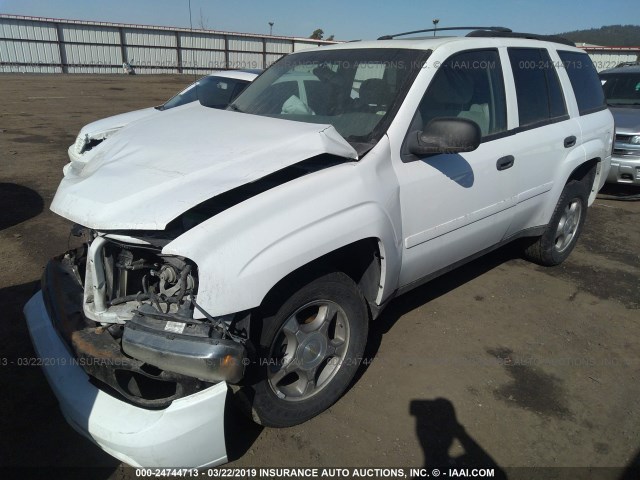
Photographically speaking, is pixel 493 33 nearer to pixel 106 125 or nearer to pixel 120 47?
pixel 106 125

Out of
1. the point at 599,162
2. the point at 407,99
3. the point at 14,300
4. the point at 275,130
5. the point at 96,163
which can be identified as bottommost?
the point at 14,300

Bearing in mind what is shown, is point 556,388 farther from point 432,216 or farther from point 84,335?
point 84,335

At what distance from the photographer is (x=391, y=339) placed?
342 cm

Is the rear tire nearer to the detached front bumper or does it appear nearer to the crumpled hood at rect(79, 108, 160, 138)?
the detached front bumper

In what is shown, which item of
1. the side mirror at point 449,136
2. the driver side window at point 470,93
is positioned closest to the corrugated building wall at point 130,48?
the driver side window at point 470,93

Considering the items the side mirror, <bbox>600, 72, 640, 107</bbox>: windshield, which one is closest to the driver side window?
the side mirror

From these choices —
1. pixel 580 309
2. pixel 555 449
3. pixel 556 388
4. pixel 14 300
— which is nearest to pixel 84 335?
pixel 14 300

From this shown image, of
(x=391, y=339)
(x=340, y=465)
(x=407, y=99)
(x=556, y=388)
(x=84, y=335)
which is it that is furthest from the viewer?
(x=391, y=339)

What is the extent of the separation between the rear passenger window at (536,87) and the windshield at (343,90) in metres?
1.02

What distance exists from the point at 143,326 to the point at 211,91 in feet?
21.4

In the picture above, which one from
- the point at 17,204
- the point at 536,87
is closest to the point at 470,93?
the point at 536,87

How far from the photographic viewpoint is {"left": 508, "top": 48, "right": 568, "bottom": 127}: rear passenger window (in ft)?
11.7

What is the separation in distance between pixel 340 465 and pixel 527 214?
2455mm

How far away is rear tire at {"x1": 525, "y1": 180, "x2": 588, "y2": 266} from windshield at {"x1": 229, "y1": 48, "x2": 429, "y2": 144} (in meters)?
2.11
